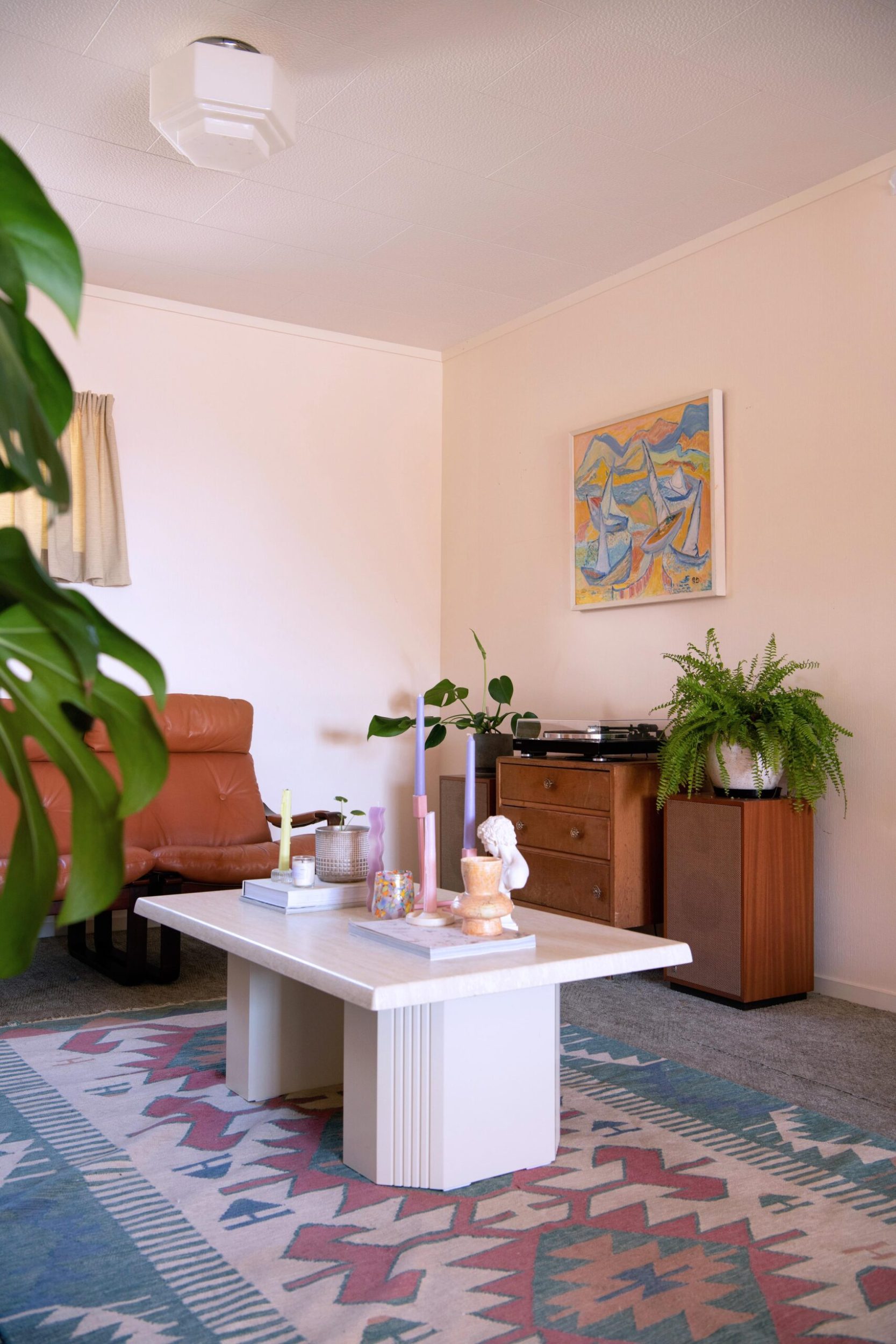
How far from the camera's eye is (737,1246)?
1715 mm

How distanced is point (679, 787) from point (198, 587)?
2265 millimetres

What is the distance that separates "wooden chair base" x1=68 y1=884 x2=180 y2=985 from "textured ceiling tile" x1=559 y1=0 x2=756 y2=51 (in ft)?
8.84

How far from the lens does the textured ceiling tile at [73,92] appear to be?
297 centimetres

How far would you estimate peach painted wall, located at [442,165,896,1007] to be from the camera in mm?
3395

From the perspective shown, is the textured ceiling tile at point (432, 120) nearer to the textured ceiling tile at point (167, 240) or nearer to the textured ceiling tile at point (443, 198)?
the textured ceiling tile at point (443, 198)

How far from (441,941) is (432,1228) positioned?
0.45 metres

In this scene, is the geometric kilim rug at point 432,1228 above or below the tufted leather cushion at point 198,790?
below

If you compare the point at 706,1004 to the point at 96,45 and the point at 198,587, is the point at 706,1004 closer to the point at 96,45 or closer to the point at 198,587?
the point at 198,587

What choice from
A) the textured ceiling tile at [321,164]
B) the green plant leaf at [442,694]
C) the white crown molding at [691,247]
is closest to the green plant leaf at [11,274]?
the textured ceiling tile at [321,164]

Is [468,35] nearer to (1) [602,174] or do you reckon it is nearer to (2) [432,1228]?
(1) [602,174]

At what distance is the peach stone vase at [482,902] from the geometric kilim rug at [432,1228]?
43cm

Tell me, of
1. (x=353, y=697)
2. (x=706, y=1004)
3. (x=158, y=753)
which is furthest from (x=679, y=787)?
(x=158, y=753)

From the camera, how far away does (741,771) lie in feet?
11.1

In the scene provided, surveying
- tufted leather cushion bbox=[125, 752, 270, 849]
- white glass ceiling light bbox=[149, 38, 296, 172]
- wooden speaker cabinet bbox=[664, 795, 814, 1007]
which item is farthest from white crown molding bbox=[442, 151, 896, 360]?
tufted leather cushion bbox=[125, 752, 270, 849]
